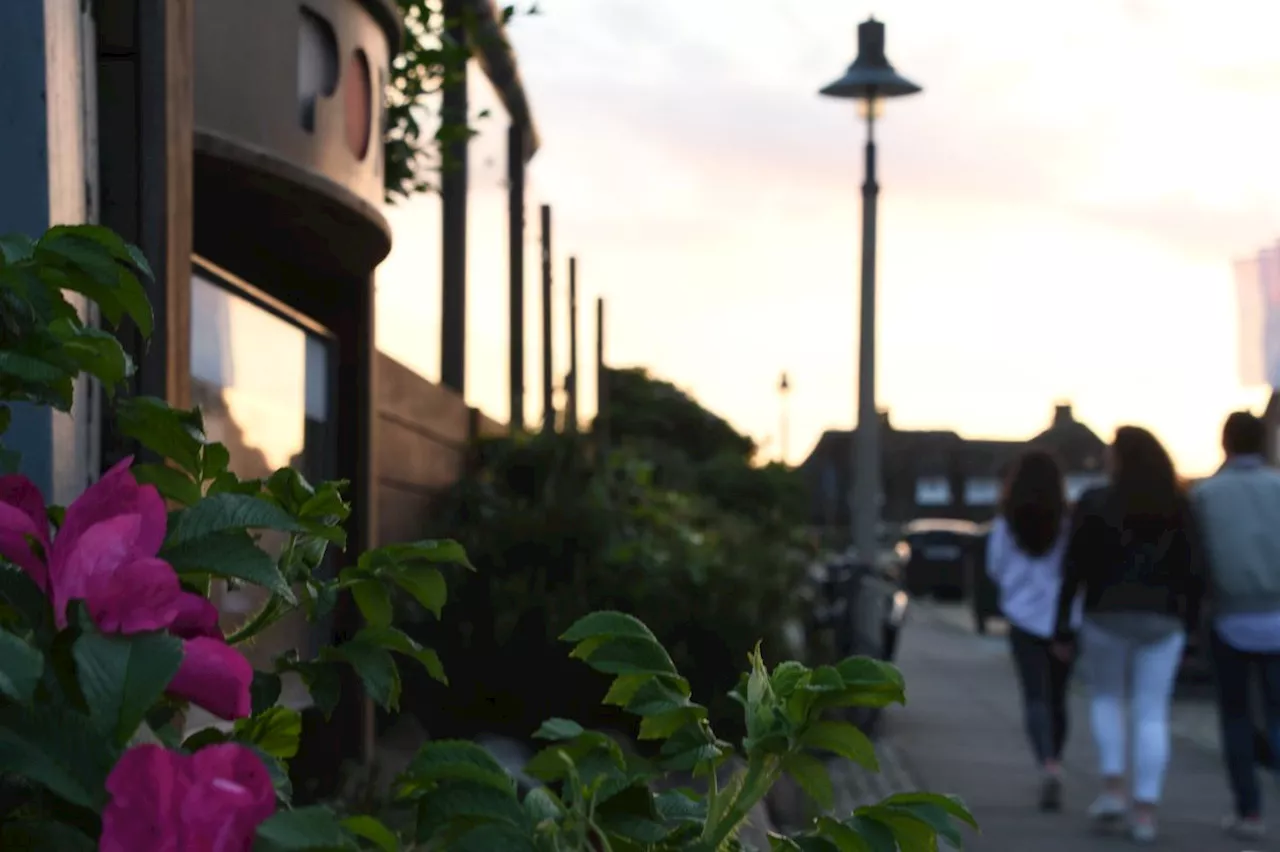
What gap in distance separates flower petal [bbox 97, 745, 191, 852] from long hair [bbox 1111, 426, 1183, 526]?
7.65 m

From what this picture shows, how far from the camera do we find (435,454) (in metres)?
10.6

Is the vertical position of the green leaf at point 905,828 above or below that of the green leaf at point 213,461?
below

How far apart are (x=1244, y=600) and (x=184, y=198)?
5550 millimetres

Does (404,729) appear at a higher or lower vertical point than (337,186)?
lower

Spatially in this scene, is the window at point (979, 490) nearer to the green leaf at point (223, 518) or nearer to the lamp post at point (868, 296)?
the lamp post at point (868, 296)

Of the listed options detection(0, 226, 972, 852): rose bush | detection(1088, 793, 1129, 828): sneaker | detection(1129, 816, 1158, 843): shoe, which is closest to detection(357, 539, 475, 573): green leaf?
detection(0, 226, 972, 852): rose bush

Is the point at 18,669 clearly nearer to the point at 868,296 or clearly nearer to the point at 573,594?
the point at 573,594

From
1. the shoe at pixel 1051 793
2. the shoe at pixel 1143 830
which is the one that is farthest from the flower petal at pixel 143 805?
the shoe at pixel 1051 793

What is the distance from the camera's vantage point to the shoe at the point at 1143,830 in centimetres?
853

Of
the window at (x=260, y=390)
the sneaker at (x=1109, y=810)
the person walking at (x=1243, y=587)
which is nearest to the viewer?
the window at (x=260, y=390)

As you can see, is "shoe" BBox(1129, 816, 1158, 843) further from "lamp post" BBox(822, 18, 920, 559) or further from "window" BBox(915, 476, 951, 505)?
"window" BBox(915, 476, 951, 505)

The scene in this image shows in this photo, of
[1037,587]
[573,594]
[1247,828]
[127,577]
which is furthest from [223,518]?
[1037,587]

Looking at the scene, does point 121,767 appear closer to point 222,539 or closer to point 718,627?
point 222,539

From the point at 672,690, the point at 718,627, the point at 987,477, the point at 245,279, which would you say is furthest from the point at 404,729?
the point at 987,477
